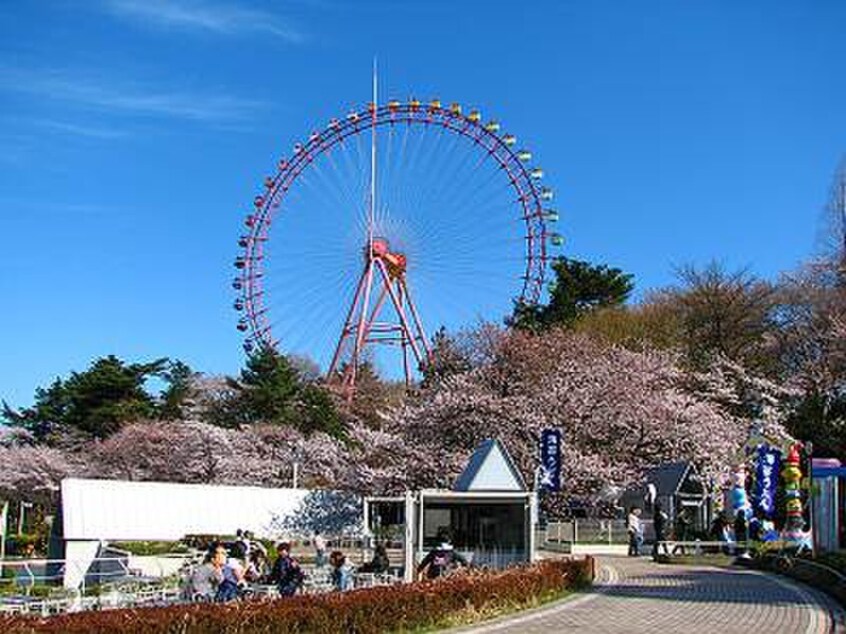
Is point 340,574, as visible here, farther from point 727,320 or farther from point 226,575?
point 727,320

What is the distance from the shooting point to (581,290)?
2244 inches

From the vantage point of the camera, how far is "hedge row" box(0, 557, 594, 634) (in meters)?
11.0

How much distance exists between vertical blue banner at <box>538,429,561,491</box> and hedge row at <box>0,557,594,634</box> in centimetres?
1450

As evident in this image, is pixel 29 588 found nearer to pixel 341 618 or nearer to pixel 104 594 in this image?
pixel 104 594

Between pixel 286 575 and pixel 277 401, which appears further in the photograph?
pixel 277 401

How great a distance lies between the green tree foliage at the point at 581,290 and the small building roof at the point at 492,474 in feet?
108

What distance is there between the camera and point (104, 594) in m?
18.2

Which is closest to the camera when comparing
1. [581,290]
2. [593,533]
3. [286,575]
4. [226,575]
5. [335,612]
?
[335,612]

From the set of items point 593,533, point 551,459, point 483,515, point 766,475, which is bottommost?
point 593,533

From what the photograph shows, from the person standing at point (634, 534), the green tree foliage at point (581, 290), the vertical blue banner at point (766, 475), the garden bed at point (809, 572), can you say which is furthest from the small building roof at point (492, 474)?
the green tree foliage at point (581, 290)

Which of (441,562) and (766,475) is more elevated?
(766,475)

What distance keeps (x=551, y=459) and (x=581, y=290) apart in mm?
26069

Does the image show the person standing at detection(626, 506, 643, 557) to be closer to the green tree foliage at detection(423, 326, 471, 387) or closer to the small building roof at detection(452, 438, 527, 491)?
the small building roof at detection(452, 438, 527, 491)

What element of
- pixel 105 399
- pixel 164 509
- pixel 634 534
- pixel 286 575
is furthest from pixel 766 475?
pixel 105 399
